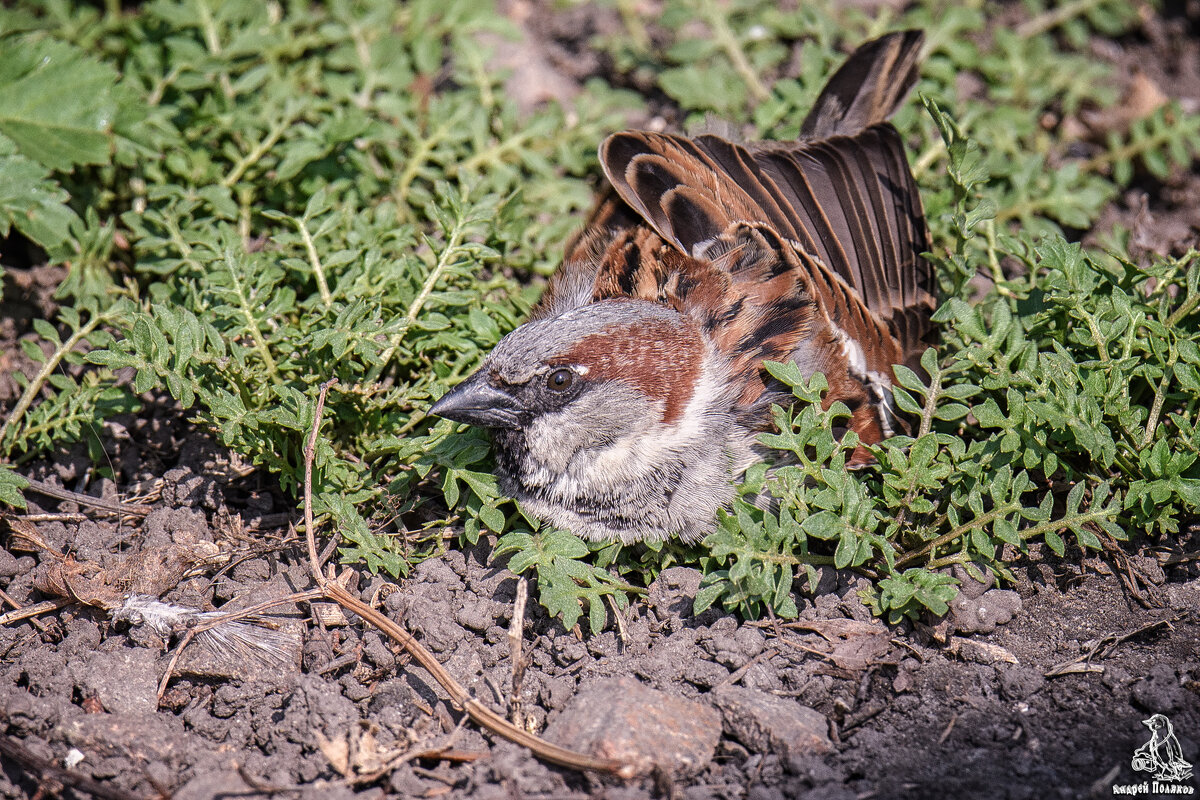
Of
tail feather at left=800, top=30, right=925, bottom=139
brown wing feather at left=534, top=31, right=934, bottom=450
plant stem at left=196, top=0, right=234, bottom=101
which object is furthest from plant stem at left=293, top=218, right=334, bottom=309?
tail feather at left=800, top=30, right=925, bottom=139

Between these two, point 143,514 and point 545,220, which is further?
point 545,220

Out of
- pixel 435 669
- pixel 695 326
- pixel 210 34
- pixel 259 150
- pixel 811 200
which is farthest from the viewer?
pixel 210 34

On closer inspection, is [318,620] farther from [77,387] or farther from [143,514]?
[77,387]

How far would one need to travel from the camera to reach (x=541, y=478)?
9.84ft

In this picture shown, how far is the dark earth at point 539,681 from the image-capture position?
2338 mm

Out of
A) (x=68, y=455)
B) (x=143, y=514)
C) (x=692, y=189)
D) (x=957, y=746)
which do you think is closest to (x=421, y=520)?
(x=143, y=514)

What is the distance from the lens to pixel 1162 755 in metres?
2.28

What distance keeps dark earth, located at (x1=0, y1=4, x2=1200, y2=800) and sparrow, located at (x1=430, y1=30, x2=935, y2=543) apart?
32cm

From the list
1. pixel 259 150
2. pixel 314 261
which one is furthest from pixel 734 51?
pixel 314 261

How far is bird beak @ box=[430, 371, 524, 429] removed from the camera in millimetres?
2893

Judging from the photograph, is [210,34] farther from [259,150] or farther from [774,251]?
[774,251]

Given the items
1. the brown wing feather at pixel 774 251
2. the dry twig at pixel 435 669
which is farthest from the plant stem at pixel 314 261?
the brown wing feather at pixel 774 251

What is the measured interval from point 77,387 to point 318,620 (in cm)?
119

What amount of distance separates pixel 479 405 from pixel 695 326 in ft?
2.42
